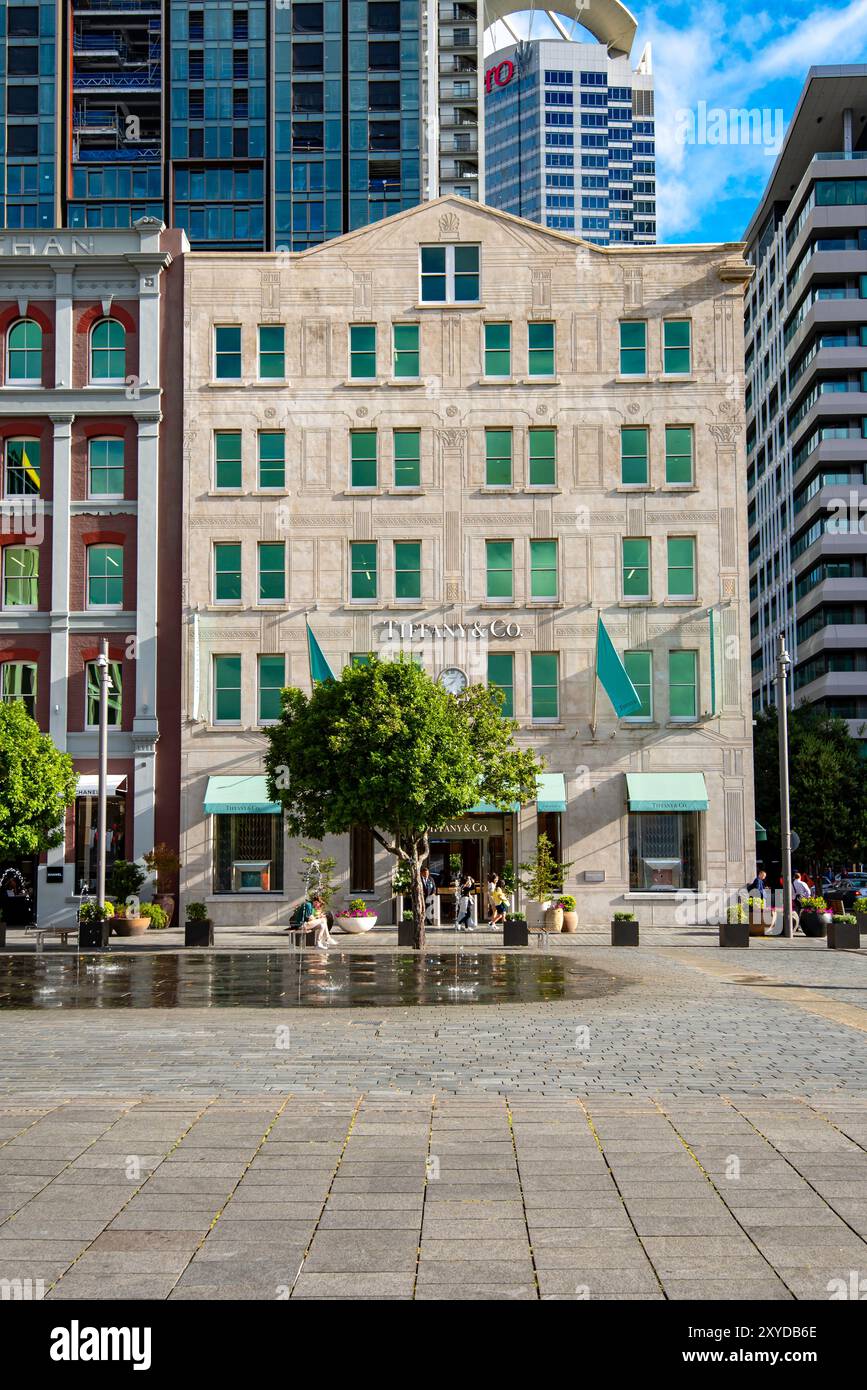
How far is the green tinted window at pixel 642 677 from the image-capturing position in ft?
148

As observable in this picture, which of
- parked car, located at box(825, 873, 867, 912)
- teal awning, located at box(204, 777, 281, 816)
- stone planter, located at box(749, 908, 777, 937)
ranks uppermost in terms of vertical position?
teal awning, located at box(204, 777, 281, 816)

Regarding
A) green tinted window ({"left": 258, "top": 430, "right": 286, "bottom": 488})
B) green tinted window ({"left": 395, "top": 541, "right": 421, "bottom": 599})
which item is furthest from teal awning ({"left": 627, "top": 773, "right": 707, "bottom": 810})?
green tinted window ({"left": 258, "top": 430, "right": 286, "bottom": 488})

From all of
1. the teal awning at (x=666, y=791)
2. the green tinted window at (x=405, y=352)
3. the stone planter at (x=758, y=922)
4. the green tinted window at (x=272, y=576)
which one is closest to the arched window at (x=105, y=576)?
the green tinted window at (x=272, y=576)

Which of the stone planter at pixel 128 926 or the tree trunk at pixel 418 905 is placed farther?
the stone planter at pixel 128 926

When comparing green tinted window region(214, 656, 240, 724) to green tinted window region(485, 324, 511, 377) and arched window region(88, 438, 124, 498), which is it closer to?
arched window region(88, 438, 124, 498)

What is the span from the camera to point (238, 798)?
44094 mm

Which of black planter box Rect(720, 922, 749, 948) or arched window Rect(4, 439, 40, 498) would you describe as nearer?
black planter box Rect(720, 922, 749, 948)

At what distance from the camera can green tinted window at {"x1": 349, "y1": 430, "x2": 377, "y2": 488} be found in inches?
1827

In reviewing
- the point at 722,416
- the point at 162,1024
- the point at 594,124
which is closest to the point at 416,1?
the point at 722,416

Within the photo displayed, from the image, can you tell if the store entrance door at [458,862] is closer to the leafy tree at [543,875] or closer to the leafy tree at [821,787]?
the leafy tree at [543,875]

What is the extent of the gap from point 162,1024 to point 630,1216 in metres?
11.6

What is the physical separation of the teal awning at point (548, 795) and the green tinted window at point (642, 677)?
10.7 ft

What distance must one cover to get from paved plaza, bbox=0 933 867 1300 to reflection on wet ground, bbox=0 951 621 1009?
415 cm
